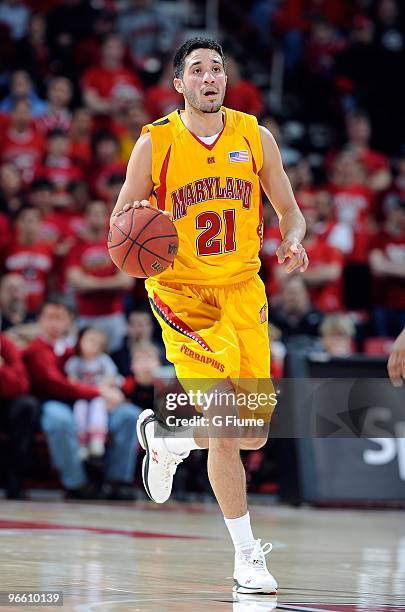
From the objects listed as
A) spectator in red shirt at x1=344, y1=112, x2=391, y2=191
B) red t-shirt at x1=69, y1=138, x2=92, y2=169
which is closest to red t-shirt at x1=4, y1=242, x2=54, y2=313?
red t-shirt at x1=69, y1=138, x2=92, y2=169

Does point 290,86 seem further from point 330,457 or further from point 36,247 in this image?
point 330,457

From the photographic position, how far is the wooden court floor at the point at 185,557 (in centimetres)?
448

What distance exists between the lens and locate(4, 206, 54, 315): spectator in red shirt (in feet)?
37.7

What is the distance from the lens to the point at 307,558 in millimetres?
6324

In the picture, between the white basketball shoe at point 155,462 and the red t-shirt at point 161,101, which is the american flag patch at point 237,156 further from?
the red t-shirt at point 161,101

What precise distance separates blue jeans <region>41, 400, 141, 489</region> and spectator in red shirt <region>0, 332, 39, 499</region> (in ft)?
0.49

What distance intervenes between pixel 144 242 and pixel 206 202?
523mm

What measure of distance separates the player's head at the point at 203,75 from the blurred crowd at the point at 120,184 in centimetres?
513

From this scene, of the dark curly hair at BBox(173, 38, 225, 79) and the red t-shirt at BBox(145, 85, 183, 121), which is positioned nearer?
the dark curly hair at BBox(173, 38, 225, 79)

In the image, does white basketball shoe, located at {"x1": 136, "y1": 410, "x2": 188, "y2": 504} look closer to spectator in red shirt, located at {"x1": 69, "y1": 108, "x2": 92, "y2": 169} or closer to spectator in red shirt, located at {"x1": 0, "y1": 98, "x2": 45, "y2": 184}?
spectator in red shirt, located at {"x1": 0, "y1": 98, "x2": 45, "y2": 184}

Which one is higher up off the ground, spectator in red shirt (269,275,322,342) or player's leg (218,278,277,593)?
spectator in red shirt (269,275,322,342)

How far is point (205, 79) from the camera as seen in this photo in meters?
5.29

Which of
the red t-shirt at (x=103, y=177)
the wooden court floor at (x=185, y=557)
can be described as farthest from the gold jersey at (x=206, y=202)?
the red t-shirt at (x=103, y=177)

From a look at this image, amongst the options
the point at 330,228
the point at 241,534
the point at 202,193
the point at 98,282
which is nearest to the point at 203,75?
the point at 202,193
